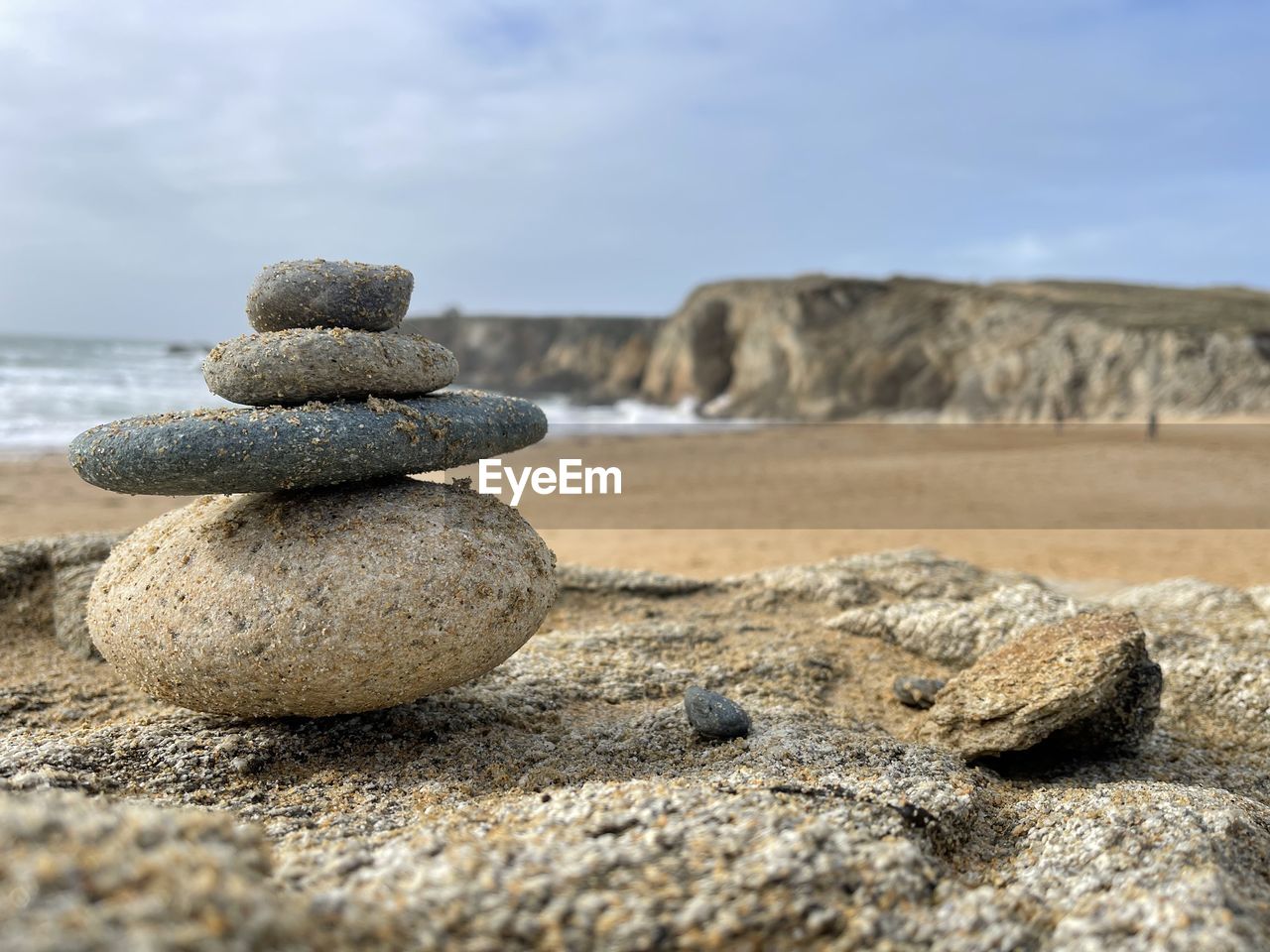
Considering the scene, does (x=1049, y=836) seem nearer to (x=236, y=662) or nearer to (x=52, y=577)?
(x=236, y=662)

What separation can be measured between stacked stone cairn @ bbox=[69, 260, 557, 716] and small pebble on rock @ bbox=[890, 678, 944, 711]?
2291mm

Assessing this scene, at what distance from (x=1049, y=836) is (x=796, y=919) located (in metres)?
1.53

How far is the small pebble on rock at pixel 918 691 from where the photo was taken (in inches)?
221

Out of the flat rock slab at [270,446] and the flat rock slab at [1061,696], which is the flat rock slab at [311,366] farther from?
the flat rock slab at [1061,696]

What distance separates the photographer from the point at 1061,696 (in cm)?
453

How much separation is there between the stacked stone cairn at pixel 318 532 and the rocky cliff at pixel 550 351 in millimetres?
46092

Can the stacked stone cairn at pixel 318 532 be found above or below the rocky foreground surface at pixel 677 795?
above

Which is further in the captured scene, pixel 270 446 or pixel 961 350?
pixel 961 350

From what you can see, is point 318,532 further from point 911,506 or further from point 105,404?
point 105,404

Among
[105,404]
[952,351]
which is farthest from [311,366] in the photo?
[952,351]

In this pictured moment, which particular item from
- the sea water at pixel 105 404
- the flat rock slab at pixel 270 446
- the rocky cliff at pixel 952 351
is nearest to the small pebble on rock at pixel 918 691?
the flat rock slab at pixel 270 446

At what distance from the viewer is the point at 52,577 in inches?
274

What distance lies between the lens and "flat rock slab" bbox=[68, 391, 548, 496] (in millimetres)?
4098

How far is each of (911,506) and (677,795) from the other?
44.9 ft
